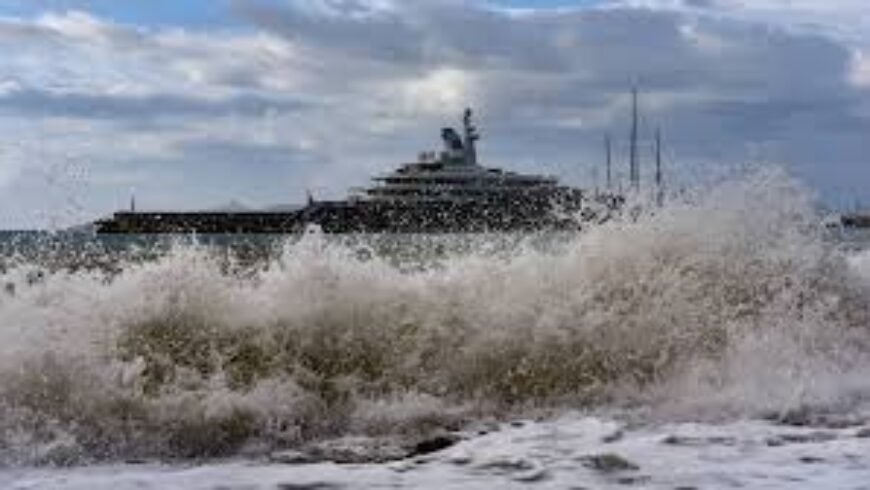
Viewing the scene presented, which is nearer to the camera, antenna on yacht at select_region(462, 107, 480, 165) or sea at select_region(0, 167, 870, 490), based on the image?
sea at select_region(0, 167, 870, 490)

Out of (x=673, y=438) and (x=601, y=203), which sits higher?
(x=601, y=203)

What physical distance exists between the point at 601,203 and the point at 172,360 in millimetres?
6296

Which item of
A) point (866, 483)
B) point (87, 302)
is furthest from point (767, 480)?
point (87, 302)

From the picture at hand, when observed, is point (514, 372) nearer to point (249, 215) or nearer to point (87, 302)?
point (87, 302)

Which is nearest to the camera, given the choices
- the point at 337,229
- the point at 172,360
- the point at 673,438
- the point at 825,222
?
the point at 673,438

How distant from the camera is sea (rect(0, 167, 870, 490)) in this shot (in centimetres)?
902

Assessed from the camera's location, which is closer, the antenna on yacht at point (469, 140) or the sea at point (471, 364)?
the sea at point (471, 364)

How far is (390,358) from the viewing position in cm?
1273

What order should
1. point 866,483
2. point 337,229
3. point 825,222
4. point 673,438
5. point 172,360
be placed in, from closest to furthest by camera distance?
point 866,483 → point 673,438 → point 172,360 → point 825,222 → point 337,229

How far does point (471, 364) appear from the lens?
12.6 metres

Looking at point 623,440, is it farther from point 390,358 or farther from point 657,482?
point 390,358

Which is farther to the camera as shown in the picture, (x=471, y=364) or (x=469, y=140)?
(x=469, y=140)

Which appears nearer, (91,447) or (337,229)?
(91,447)

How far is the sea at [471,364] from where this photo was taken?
902cm
